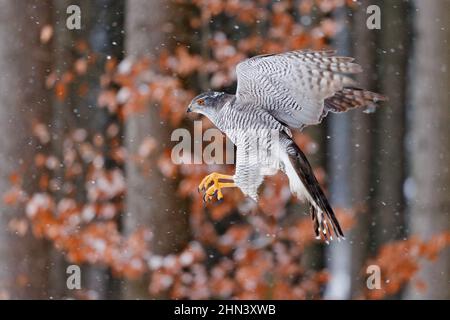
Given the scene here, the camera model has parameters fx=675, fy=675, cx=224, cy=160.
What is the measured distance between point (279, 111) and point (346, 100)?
0.13m

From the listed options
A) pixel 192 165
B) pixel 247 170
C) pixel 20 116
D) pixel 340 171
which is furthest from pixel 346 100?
pixel 20 116

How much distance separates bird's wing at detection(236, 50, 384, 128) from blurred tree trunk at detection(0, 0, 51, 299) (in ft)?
3.09

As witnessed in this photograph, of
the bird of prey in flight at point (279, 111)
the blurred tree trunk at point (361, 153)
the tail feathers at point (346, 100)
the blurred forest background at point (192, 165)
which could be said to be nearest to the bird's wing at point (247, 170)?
the bird of prey in flight at point (279, 111)

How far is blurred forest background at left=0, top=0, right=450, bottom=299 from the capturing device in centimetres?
181

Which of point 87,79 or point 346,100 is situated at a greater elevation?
point 87,79

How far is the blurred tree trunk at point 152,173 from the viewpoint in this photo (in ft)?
5.75

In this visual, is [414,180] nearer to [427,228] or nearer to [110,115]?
[427,228]

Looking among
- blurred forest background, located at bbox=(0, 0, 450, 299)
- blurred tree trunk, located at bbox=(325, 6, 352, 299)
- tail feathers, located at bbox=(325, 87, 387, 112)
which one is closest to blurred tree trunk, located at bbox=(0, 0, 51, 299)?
blurred forest background, located at bbox=(0, 0, 450, 299)

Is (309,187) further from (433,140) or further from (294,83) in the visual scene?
(433,140)

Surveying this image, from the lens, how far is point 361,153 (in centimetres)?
214

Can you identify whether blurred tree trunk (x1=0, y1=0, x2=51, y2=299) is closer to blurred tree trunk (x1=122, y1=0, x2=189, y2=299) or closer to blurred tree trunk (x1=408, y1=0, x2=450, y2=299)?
blurred tree trunk (x1=122, y1=0, x2=189, y2=299)

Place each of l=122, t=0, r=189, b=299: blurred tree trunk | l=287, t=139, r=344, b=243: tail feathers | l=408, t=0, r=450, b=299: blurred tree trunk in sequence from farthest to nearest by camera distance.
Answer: l=408, t=0, r=450, b=299: blurred tree trunk < l=122, t=0, r=189, b=299: blurred tree trunk < l=287, t=139, r=344, b=243: tail feathers
